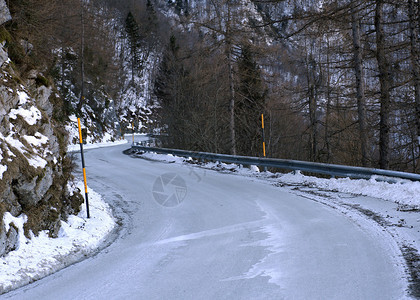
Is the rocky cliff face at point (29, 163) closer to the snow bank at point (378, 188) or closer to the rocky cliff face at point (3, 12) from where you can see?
the rocky cliff face at point (3, 12)

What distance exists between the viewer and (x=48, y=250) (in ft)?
18.6

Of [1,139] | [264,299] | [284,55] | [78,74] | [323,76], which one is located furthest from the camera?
[78,74]

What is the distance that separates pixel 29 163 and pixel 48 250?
5.27 feet

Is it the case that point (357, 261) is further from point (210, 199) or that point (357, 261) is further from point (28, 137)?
point (28, 137)

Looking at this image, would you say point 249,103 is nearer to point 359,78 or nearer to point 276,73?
point 276,73

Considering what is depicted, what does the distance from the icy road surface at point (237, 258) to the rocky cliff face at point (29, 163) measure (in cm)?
117

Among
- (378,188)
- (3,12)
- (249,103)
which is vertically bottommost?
(378,188)

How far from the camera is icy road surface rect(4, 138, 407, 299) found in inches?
163

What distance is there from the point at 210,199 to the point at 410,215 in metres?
4.87

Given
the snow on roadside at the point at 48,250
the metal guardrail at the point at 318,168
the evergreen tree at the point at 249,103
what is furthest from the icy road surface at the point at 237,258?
the evergreen tree at the point at 249,103

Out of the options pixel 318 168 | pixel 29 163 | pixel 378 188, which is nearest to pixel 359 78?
pixel 318 168

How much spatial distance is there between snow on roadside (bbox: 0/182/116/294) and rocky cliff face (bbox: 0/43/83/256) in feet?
0.46

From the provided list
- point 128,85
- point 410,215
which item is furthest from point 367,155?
point 128,85

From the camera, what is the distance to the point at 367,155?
12.8 m
